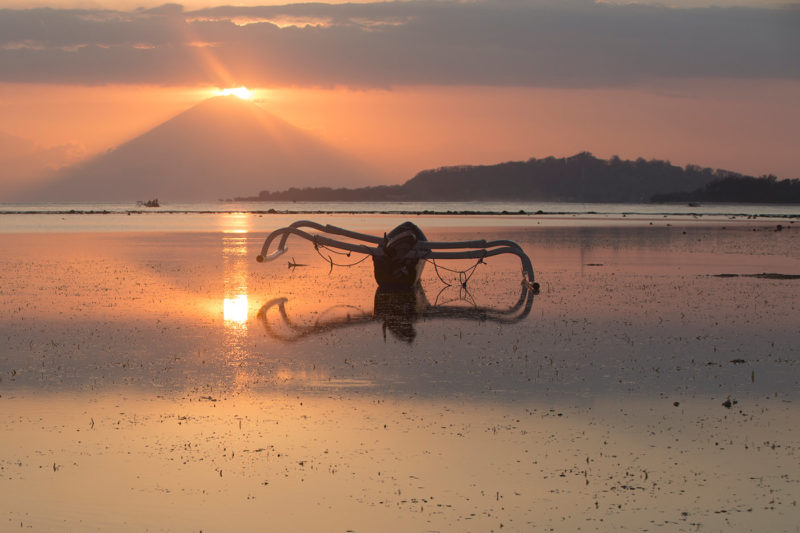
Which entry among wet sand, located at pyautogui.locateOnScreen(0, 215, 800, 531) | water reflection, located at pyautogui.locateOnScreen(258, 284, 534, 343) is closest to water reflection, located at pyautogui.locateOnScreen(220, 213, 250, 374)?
wet sand, located at pyautogui.locateOnScreen(0, 215, 800, 531)

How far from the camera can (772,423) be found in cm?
1316

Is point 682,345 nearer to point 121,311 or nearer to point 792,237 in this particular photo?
point 121,311

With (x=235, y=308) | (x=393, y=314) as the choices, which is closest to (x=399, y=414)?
(x=393, y=314)

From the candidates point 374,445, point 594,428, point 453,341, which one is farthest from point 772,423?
point 453,341

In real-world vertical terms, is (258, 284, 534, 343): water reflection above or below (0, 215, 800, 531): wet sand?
above

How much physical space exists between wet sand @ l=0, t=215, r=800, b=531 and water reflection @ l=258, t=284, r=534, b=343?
0.14 meters

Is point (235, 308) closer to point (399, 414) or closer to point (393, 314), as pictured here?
point (393, 314)

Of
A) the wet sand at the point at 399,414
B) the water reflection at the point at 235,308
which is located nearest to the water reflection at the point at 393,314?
the wet sand at the point at 399,414

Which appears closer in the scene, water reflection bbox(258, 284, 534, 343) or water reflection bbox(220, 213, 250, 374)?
water reflection bbox(220, 213, 250, 374)

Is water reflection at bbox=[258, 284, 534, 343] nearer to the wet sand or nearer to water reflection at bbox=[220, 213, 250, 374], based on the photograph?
the wet sand

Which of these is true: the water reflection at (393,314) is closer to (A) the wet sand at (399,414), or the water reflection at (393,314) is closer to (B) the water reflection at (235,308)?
(A) the wet sand at (399,414)

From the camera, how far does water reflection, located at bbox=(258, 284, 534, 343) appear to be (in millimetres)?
22188

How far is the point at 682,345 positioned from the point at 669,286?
13407 mm

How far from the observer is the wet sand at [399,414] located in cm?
982
